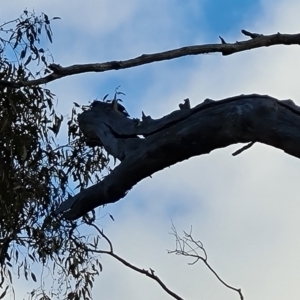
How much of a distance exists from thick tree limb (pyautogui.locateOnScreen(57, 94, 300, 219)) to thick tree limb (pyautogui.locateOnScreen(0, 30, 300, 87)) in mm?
163

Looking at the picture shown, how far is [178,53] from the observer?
1.79m

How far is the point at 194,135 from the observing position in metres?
2.08

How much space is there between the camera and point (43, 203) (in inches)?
166

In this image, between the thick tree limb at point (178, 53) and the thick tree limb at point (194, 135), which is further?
the thick tree limb at point (194, 135)

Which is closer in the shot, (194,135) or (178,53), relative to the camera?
(178,53)

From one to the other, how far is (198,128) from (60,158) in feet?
7.85

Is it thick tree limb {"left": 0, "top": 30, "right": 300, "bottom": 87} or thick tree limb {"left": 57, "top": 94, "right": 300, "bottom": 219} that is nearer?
thick tree limb {"left": 0, "top": 30, "right": 300, "bottom": 87}

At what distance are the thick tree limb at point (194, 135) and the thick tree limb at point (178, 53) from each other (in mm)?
163

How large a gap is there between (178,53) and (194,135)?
1.17 feet

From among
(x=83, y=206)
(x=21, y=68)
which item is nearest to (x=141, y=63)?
(x=83, y=206)

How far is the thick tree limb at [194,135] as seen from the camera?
1.90 m

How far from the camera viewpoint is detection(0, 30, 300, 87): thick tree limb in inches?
69.1

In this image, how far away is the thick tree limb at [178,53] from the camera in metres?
1.76

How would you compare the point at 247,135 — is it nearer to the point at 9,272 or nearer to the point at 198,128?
the point at 198,128
